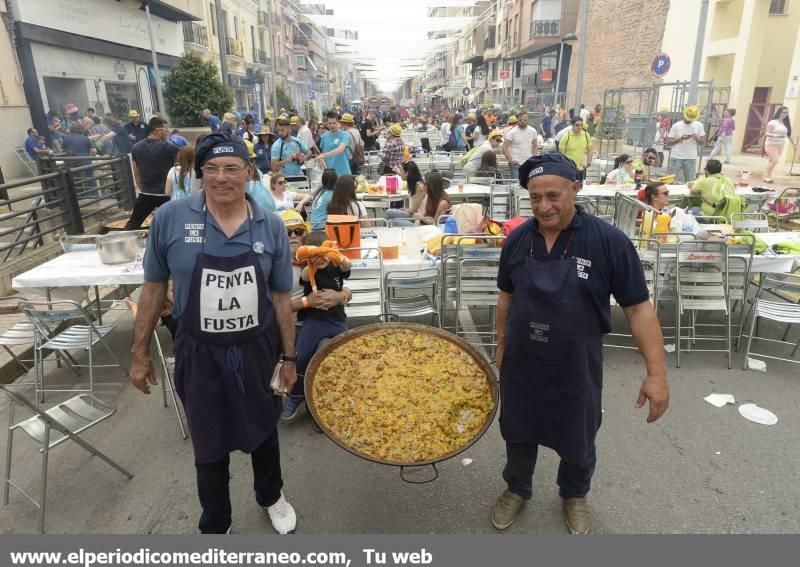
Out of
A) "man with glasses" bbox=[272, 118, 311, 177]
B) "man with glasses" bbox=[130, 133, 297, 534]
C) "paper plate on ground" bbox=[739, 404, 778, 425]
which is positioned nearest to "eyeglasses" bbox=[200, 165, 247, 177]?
"man with glasses" bbox=[130, 133, 297, 534]

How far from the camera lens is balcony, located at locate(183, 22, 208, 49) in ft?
83.9

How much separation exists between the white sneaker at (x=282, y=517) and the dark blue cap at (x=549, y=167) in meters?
2.21

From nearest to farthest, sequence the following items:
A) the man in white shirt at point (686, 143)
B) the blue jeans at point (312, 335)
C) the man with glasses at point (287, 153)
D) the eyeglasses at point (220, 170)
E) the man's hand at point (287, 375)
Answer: the eyeglasses at point (220, 170) < the man's hand at point (287, 375) < the blue jeans at point (312, 335) < the man with glasses at point (287, 153) < the man in white shirt at point (686, 143)

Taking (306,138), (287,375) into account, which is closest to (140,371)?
(287,375)

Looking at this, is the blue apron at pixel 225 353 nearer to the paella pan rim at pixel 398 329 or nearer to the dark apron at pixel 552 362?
the paella pan rim at pixel 398 329

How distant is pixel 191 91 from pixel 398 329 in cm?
1802

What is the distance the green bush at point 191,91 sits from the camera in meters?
18.0

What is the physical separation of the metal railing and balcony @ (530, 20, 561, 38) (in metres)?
33.0

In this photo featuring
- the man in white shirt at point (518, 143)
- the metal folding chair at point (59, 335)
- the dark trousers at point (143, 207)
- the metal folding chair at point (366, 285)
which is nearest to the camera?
the metal folding chair at point (59, 335)

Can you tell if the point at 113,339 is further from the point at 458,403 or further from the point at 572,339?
the point at 572,339

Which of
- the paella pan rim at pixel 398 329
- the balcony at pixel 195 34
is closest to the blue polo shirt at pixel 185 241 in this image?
the paella pan rim at pixel 398 329

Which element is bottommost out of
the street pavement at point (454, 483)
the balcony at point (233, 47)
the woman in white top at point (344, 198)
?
the street pavement at point (454, 483)

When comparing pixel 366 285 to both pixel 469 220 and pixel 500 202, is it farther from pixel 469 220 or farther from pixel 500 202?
pixel 500 202

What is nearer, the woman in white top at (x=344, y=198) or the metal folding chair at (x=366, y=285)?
the metal folding chair at (x=366, y=285)
